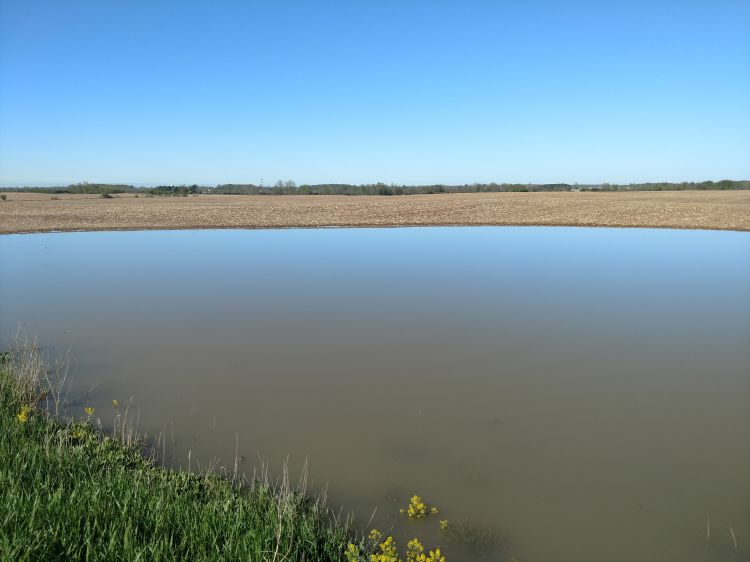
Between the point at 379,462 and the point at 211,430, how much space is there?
2.03 meters

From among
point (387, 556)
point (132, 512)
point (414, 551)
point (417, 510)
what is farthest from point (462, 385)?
point (132, 512)

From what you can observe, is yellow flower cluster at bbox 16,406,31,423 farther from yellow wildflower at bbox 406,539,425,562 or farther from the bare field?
the bare field

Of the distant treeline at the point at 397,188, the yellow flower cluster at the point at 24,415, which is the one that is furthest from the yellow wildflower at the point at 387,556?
the distant treeline at the point at 397,188

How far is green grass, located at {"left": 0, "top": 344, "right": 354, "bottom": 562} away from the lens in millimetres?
3049

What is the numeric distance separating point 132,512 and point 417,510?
2.23 meters

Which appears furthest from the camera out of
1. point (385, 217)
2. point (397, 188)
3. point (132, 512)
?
point (397, 188)

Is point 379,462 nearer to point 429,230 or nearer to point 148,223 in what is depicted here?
point 429,230

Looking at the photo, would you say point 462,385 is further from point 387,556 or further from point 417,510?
point 387,556

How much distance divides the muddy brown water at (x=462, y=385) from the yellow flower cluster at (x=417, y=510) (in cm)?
9

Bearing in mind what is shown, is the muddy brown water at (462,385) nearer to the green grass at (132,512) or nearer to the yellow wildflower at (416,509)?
the yellow wildflower at (416,509)

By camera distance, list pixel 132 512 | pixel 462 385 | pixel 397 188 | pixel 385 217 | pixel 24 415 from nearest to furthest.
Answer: pixel 132 512, pixel 24 415, pixel 462 385, pixel 385 217, pixel 397 188

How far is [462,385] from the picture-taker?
6.82 metres

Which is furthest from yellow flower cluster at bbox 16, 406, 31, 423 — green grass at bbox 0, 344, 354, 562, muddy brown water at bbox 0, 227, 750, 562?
muddy brown water at bbox 0, 227, 750, 562

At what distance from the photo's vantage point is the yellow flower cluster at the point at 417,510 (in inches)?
163
